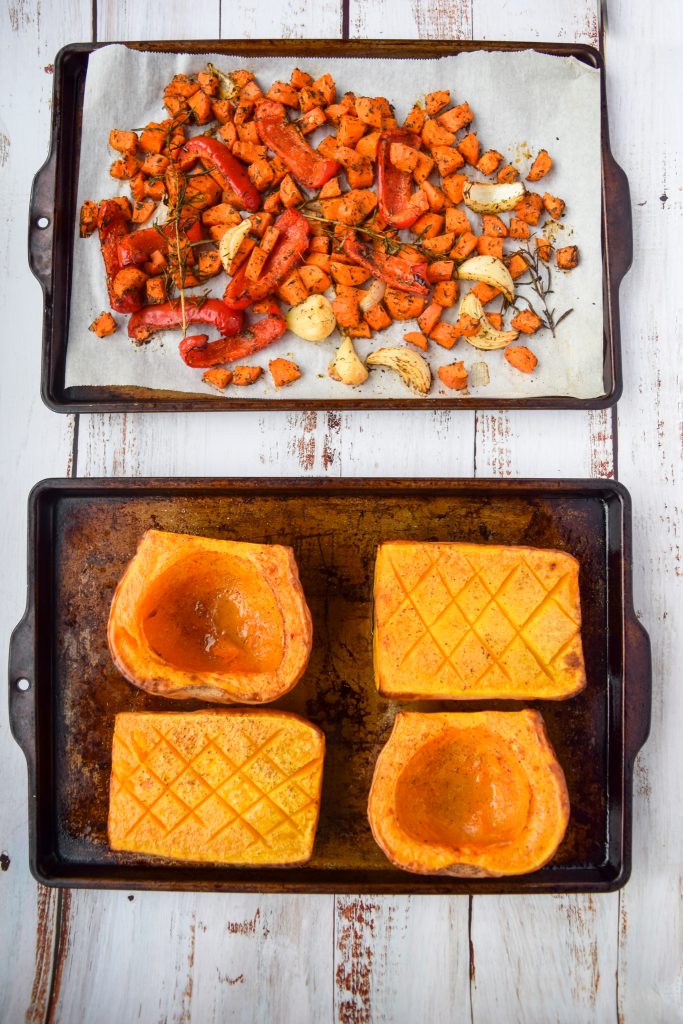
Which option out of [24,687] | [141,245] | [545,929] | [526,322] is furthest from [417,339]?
[545,929]

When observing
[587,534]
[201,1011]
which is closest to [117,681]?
[201,1011]

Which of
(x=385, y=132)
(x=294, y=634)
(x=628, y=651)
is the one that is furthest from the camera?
(x=385, y=132)

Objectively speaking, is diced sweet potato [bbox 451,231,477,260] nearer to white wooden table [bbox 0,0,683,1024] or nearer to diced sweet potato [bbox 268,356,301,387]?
white wooden table [bbox 0,0,683,1024]

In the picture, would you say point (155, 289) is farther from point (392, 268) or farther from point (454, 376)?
point (454, 376)

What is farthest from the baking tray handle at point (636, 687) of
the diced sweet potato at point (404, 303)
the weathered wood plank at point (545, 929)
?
the diced sweet potato at point (404, 303)

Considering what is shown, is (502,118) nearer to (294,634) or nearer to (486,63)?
(486,63)
